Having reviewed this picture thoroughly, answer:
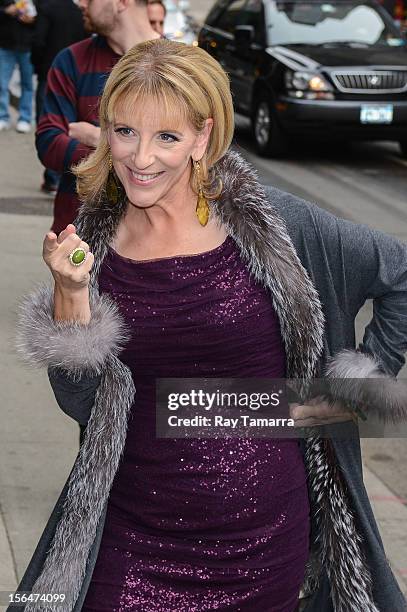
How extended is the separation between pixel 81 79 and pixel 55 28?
22.8 feet

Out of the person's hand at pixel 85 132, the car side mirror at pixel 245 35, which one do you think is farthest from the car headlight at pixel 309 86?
the person's hand at pixel 85 132

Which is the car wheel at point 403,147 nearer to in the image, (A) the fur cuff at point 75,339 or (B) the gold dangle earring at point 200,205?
(B) the gold dangle earring at point 200,205

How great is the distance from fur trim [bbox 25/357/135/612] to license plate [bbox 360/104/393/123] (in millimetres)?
11698

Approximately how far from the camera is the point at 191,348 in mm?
2861

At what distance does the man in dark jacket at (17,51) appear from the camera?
47.0 feet

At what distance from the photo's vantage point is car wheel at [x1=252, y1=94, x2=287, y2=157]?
14.7 metres

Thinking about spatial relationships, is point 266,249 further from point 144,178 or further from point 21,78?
point 21,78

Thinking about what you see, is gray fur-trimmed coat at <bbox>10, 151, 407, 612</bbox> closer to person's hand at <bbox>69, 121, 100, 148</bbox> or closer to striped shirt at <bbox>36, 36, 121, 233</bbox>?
person's hand at <bbox>69, 121, 100, 148</bbox>

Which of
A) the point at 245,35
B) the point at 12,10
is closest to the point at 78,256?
the point at 12,10

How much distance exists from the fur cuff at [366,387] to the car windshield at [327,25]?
473 inches

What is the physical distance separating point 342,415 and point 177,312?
0.52m

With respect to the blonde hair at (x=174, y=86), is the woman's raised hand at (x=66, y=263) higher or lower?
lower

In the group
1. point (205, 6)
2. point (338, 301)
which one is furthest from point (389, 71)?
point (205, 6)

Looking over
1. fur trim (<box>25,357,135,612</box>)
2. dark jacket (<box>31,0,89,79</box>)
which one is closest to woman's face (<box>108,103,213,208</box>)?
fur trim (<box>25,357,135,612</box>)
